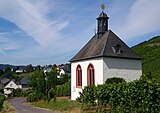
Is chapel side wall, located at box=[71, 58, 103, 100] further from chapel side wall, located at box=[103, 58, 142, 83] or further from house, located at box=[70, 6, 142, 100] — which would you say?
chapel side wall, located at box=[103, 58, 142, 83]

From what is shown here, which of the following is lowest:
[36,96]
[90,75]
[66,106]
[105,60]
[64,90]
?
[36,96]

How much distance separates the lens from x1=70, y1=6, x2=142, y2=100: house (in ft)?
93.5

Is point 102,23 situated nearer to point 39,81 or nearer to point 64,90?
point 39,81

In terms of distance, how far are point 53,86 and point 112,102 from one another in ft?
88.9

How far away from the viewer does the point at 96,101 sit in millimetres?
23344

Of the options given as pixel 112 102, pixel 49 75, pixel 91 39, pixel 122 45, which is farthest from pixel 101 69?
pixel 49 75

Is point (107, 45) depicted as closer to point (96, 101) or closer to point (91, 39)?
point (91, 39)

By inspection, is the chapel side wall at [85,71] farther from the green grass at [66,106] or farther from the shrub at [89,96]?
the shrub at [89,96]

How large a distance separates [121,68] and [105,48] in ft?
8.82

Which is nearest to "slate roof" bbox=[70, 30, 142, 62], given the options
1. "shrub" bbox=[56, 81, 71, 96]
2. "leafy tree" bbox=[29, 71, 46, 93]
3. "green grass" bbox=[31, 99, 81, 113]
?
"green grass" bbox=[31, 99, 81, 113]

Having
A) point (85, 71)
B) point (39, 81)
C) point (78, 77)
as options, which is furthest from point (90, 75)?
point (39, 81)

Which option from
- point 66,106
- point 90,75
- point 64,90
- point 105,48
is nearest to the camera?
point 66,106

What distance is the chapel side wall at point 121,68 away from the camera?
28.4 meters

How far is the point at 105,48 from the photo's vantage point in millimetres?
28891
